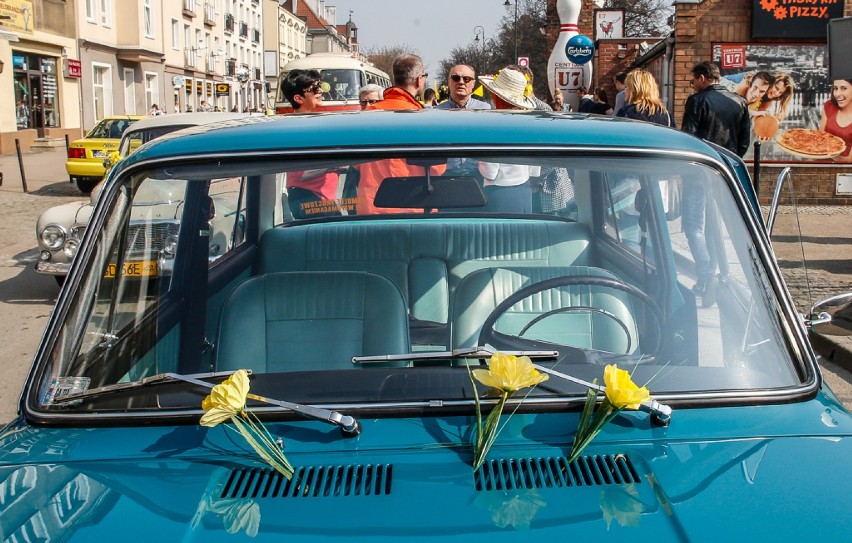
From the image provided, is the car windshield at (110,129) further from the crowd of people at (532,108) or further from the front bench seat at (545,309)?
the front bench seat at (545,309)

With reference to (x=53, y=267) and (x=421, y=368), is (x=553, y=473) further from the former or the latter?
(x=53, y=267)

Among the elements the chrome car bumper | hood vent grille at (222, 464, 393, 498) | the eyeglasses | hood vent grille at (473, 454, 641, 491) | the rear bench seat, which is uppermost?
the eyeglasses

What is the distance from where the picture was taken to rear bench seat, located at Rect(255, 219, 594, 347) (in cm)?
293

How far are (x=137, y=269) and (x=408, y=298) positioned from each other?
2.60 ft

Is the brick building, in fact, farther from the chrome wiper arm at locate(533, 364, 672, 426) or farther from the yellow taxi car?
the chrome wiper arm at locate(533, 364, 672, 426)

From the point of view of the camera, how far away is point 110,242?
2.34m

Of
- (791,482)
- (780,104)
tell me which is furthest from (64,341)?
(780,104)

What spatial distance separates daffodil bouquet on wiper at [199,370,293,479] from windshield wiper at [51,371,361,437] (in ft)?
0.22

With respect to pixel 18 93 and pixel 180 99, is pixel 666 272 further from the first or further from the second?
pixel 180 99

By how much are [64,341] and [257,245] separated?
129 centimetres

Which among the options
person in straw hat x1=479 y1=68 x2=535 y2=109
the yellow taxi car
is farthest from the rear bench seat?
the yellow taxi car

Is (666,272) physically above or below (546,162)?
below

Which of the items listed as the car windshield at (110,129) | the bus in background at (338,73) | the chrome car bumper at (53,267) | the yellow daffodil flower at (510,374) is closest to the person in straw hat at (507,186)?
the yellow daffodil flower at (510,374)

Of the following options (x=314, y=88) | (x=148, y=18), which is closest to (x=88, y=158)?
(x=314, y=88)
